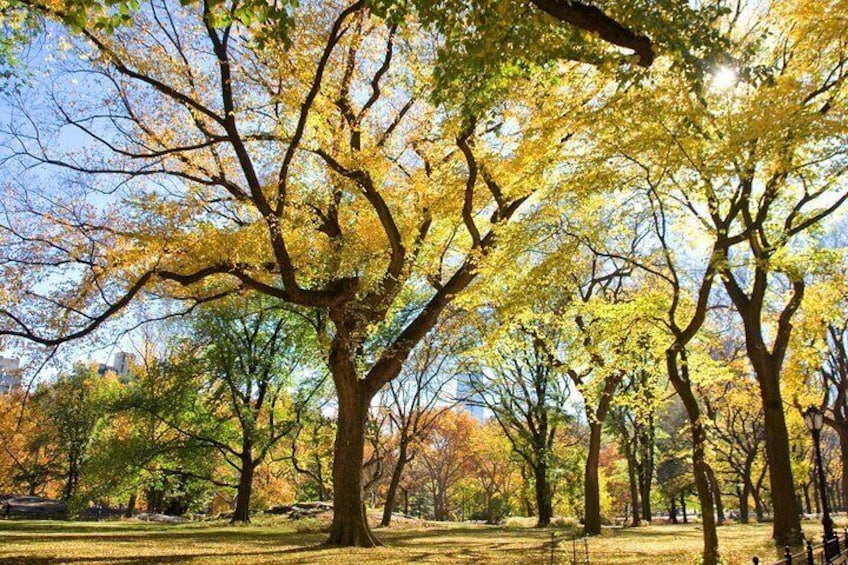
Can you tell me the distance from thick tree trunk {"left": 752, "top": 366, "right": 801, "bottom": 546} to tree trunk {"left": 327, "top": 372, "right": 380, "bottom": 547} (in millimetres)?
7912

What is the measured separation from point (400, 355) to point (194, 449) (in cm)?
1295

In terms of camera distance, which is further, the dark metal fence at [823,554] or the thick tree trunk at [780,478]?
the thick tree trunk at [780,478]

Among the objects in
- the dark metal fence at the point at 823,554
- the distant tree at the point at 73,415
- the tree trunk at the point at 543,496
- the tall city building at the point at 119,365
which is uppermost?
the tall city building at the point at 119,365

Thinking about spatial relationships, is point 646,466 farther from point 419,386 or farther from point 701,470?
point 701,470

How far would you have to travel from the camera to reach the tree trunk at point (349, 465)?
11.9 m

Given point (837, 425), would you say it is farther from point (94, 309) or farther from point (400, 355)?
point (94, 309)

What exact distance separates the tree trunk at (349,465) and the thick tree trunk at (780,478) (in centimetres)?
791

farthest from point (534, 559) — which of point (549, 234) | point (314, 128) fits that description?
point (314, 128)

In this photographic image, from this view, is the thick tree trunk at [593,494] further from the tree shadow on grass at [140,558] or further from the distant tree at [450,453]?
the distant tree at [450,453]

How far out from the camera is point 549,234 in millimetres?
10453

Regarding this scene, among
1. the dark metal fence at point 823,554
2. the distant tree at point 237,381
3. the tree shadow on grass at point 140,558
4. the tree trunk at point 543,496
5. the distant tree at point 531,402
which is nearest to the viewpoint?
the dark metal fence at point 823,554

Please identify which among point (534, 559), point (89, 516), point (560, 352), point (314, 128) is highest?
point (314, 128)

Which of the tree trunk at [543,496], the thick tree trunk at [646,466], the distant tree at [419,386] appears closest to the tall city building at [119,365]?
the distant tree at [419,386]

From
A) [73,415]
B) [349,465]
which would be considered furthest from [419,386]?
[73,415]
